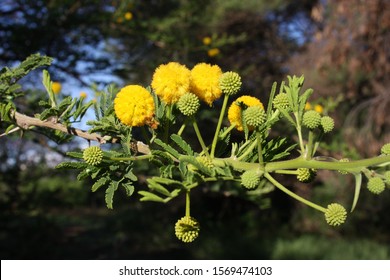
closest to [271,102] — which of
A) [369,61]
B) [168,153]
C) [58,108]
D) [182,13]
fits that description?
[168,153]

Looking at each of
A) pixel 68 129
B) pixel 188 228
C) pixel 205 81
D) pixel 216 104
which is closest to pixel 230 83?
pixel 205 81

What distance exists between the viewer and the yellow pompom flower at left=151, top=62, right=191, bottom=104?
1003 mm

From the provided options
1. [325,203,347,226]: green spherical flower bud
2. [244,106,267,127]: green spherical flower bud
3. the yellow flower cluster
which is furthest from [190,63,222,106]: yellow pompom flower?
[325,203,347,226]: green spherical flower bud

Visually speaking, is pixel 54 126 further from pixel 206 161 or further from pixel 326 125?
pixel 326 125

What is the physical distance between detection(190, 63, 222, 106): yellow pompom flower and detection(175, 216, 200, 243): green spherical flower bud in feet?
0.99

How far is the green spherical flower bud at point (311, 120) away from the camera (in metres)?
0.95

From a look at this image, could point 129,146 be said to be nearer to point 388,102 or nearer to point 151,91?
point 151,91

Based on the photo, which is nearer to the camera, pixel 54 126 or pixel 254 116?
pixel 254 116

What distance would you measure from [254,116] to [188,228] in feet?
0.94

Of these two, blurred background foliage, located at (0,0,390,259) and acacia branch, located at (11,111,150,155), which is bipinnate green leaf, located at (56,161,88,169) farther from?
→ blurred background foliage, located at (0,0,390,259)

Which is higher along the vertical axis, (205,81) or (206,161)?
(205,81)

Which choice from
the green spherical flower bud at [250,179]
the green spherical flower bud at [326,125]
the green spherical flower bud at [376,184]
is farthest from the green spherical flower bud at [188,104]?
the green spherical flower bud at [376,184]

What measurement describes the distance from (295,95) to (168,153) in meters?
Result: 0.31

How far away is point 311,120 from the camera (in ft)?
3.15
